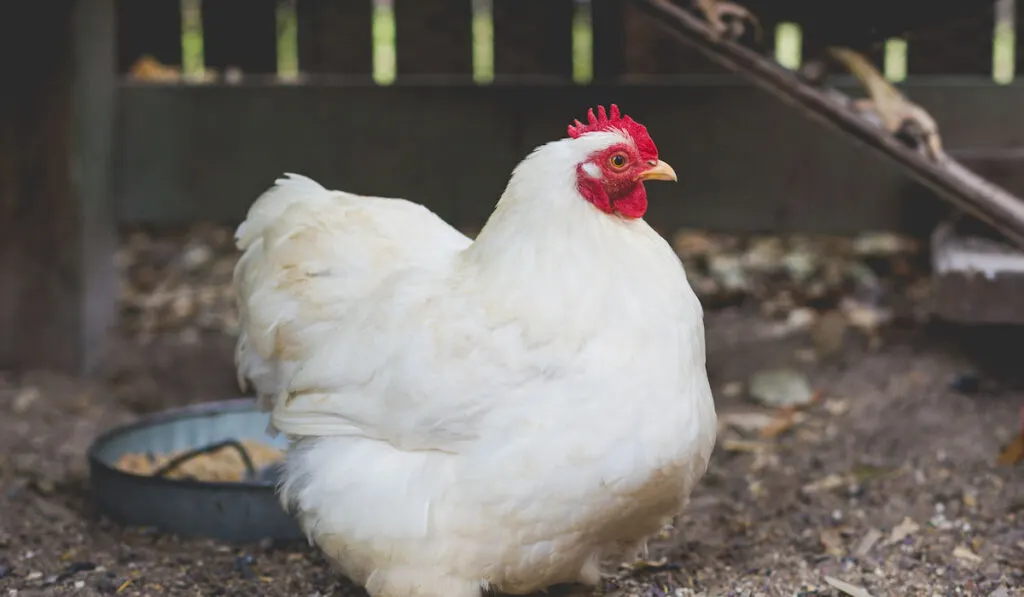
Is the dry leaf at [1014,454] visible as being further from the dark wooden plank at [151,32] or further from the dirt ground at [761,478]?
the dark wooden plank at [151,32]

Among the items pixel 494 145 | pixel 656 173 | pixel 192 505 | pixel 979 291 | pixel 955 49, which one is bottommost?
pixel 192 505

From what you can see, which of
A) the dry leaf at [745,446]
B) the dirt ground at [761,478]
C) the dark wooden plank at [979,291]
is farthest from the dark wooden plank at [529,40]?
the dark wooden plank at [979,291]

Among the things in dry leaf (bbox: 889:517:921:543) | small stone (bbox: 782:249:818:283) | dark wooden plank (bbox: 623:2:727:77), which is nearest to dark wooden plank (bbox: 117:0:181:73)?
dark wooden plank (bbox: 623:2:727:77)

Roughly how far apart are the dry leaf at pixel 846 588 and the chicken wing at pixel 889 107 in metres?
1.33

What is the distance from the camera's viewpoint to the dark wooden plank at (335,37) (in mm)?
4887

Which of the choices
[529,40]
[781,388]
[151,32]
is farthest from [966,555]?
[151,32]

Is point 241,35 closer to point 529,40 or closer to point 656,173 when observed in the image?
point 529,40

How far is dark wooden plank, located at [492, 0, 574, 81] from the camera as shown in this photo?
4844 mm

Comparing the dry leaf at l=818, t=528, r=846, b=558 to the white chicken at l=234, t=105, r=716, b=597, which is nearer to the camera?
the white chicken at l=234, t=105, r=716, b=597

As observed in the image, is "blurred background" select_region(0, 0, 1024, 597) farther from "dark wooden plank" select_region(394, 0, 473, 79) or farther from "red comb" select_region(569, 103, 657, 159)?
"red comb" select_region(569, 103, 657, 159)

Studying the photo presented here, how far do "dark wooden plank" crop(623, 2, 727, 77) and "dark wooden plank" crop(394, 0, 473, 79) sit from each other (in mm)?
677

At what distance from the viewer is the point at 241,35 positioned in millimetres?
5277

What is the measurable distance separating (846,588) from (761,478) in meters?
0.81

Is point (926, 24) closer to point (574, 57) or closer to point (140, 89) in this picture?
point (574, 57)
